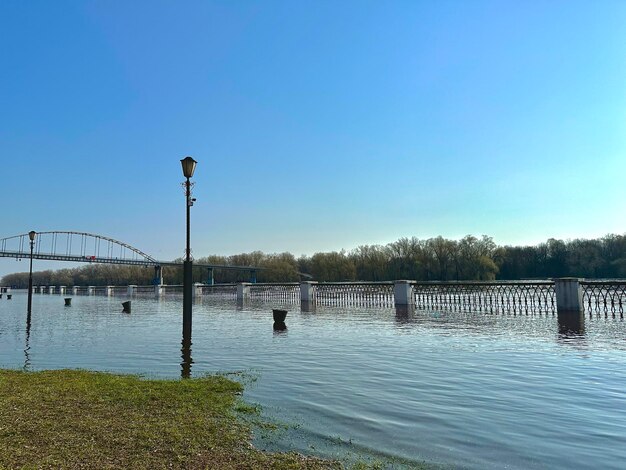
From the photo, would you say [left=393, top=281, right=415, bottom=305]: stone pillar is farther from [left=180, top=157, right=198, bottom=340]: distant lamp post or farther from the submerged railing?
[left=180, top=157, right=198, bottom=340]: distant lamp post

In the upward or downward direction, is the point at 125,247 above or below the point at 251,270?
above

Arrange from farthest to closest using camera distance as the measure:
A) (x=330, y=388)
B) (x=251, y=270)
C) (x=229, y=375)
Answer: (x=251, y=270) < (x=229, y=375) < (x=330, y=388)

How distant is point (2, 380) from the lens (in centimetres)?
715

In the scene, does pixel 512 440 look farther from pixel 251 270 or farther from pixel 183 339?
pixel 251 270

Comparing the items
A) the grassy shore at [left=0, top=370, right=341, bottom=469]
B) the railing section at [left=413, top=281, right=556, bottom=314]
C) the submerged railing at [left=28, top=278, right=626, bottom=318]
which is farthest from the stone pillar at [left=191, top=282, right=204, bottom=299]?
the grassy shore at [left=0, top=370, right=341, bottom=469]

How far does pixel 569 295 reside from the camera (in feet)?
70.4

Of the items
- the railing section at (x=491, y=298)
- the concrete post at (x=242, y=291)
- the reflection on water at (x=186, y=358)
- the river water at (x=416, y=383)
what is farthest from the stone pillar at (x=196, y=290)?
the reflection on water at (x=186, y=358)

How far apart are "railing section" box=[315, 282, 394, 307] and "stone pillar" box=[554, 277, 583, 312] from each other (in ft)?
39.2

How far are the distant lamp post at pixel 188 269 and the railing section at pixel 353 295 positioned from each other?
62.9 feet

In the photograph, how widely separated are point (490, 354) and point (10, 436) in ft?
31.3

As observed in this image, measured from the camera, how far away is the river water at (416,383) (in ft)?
14.9

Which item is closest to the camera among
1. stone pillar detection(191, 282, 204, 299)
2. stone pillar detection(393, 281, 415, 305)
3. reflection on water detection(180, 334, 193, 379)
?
reflection on water detection(180, 334, 193, 379)

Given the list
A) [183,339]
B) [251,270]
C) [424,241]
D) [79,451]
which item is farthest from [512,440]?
[251,270]

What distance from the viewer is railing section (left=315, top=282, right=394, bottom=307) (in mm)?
32281
